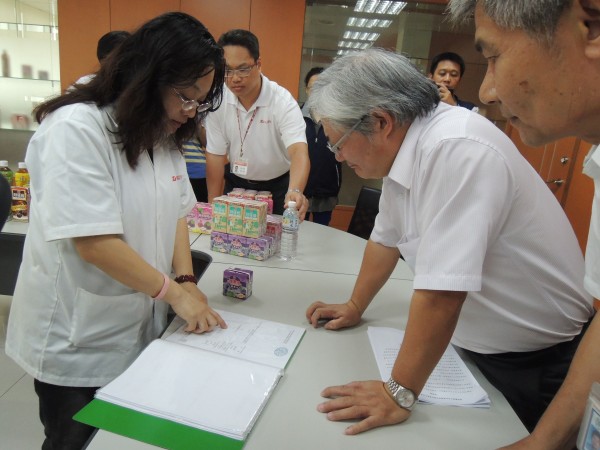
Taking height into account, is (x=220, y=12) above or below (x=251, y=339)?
above

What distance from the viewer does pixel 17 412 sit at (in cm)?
206

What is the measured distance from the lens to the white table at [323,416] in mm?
851

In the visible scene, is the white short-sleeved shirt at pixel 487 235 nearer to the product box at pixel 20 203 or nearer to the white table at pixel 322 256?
the white table at pixel 322 256

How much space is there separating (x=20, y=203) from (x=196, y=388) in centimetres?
175

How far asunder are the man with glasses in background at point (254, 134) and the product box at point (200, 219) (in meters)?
0.52

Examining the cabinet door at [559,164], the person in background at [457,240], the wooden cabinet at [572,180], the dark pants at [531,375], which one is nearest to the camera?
the person in background at [457,240]

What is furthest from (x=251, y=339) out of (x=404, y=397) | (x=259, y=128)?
(x=259, y=128)

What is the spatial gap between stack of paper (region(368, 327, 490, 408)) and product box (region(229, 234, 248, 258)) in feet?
2.60

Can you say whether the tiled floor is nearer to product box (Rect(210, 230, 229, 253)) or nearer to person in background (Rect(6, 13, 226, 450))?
person in background (Rect(6, 13, 226, 450))

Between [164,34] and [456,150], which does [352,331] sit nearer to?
[456,150]

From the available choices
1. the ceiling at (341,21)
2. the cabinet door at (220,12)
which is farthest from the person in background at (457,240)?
the ceiling at (341,21)

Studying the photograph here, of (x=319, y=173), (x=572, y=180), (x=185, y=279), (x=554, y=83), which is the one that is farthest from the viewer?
(x=319, y=173)

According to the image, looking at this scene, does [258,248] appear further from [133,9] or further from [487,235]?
[133,9]

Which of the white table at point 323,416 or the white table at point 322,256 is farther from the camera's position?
the white table at point 322,256
